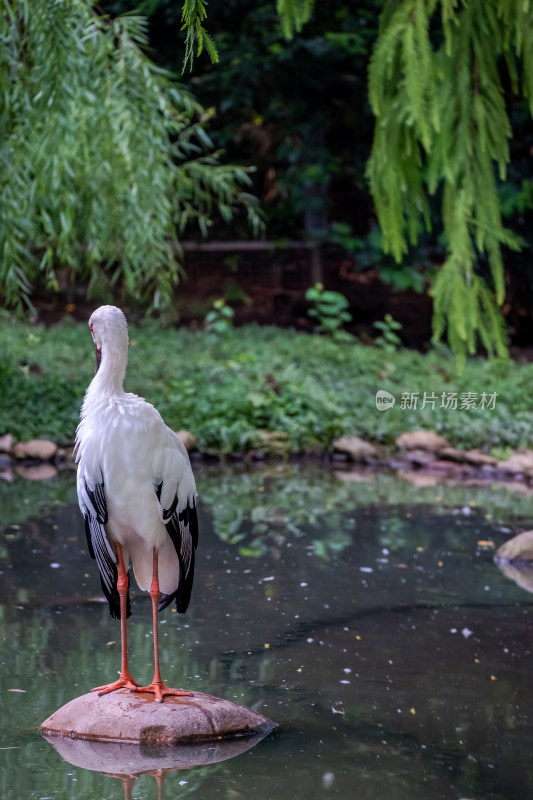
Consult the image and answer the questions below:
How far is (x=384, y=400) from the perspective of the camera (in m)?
10.1

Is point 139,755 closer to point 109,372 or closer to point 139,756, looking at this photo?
point 139,756

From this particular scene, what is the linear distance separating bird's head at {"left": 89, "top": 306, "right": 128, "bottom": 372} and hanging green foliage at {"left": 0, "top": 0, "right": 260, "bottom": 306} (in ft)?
8.20

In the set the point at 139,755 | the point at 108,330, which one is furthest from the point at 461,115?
the point at 139,755

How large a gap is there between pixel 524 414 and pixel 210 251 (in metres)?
5.62

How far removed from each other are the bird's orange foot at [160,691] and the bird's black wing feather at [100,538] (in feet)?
0.87

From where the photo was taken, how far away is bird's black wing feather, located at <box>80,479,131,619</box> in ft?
11.9

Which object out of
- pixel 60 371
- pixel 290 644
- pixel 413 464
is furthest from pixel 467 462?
pixel 290 644

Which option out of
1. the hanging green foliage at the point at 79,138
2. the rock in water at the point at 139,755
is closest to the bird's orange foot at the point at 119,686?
the rock in water at the point at 139,755

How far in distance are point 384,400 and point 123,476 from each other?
21.9 ft

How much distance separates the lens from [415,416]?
31.8 feet

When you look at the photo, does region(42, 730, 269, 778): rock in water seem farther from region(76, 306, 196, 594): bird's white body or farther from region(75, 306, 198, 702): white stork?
region(76, 306, 196, 594): bird's white body

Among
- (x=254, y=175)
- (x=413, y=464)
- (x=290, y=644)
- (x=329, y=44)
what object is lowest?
(x=413, y=464)

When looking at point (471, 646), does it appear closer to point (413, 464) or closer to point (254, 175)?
point (413, 464)

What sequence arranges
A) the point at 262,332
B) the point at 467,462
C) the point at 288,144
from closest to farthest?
1. the point at 467,462
2. the point at 262,332
3. the point at 288,144
